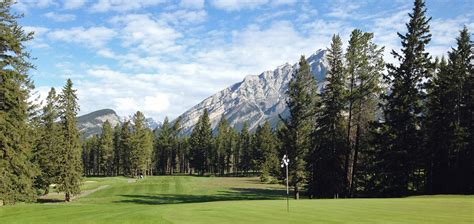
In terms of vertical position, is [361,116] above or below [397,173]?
above

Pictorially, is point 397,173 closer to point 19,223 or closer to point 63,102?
point 19,223

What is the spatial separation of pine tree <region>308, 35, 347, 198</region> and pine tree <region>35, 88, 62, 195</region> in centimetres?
3656

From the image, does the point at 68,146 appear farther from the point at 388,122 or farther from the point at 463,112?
the point at 463,112

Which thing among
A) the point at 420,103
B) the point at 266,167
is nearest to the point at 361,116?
the point at 420,103

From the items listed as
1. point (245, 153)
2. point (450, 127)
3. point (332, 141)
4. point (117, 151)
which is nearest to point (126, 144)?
point (117, 151)

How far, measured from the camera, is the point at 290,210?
2419 centimetres

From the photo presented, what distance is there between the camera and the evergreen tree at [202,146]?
128 metres

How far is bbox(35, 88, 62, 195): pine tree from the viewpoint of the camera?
58.2 m

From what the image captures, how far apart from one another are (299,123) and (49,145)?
1539 inches

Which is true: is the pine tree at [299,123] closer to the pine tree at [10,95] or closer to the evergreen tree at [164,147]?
the pine tree at [10,95]

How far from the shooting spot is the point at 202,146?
421 ft

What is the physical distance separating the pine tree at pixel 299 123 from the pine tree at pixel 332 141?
1.51 meters

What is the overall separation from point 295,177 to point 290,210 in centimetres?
2262

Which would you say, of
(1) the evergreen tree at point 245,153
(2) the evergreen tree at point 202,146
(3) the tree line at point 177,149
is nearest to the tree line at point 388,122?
(3) the tree line at point 177,149
